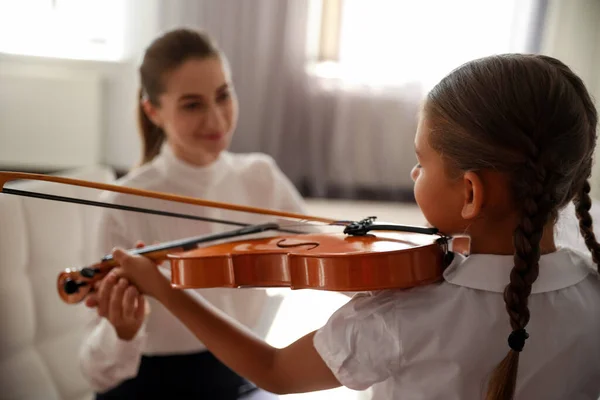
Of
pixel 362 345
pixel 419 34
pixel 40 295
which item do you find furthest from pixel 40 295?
pixel 419 34

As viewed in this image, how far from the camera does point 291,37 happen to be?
255 centimetres

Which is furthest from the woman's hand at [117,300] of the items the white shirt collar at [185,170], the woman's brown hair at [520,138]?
the woman's brown hair at [520,138]

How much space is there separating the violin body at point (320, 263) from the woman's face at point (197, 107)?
0.46 meters

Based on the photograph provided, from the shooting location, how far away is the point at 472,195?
2.44 ft

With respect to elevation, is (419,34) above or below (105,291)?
above

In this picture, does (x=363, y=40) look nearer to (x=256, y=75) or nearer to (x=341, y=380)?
(x=256, y=75)

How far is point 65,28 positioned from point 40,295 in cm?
157

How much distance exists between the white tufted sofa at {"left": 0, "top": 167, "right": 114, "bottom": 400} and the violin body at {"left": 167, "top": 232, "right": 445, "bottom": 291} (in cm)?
56

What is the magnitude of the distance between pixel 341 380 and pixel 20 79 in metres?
2.06

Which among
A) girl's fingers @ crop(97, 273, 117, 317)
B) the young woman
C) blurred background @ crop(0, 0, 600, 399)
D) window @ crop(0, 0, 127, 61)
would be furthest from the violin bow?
window @ crop(0, 0, 127, 61)

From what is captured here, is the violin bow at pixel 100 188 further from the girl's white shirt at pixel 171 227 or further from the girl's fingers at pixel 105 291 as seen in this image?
the girl's white shirt at pixel 171 227

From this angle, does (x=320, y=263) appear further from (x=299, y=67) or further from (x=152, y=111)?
(x=299, y=67)

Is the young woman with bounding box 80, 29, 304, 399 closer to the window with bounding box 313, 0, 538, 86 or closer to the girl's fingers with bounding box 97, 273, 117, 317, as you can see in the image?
the girl's fingers with bounding box 97, 273, 117, 317

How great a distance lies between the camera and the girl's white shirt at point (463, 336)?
73 centimetres
